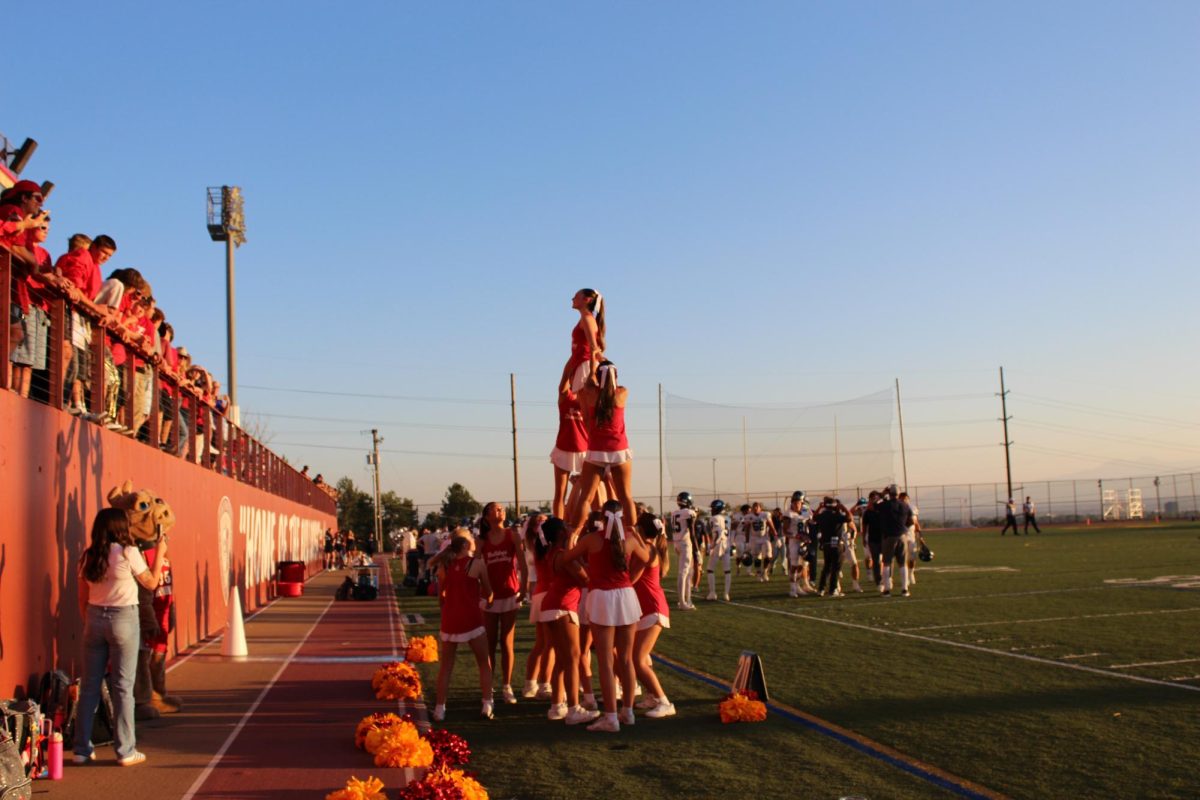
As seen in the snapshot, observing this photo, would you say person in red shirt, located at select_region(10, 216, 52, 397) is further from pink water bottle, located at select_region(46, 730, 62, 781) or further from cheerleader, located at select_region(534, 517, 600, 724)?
cheerleader, located at select_region(534, 517, 600, 724)

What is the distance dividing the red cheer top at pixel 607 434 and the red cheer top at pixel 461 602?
1431 mm

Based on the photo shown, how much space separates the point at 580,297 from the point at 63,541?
4770 millimetres

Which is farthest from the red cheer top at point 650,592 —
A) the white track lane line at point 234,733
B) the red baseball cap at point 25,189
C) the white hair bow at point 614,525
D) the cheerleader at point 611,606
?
the red baseball cap at point 25,189

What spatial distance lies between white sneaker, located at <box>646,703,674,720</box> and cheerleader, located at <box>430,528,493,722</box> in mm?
1370

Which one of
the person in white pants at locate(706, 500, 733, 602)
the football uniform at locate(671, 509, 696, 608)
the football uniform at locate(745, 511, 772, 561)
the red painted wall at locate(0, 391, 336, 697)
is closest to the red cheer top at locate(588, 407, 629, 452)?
the red painted wall at locate(0, 391, 336, 697)

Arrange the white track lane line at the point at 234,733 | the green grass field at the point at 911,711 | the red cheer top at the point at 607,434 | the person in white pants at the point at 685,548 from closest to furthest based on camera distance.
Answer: the green grass field at the point at 911,711, the white track lane line at the point at 234,733, the red cheer top at the point at 607,434, the person in white pants at the point at 685,548

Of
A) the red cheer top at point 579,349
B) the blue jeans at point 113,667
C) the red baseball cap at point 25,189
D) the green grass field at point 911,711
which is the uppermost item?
the red baseball cap at point 25,189

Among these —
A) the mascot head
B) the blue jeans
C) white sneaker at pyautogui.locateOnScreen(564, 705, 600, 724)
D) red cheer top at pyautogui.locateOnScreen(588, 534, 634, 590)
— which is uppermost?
the mascot head

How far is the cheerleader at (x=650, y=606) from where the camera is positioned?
9141mm

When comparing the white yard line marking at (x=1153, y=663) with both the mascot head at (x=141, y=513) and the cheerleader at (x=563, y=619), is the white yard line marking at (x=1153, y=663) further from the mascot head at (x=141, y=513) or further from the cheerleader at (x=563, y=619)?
the mascot head at (x=141, y=513)

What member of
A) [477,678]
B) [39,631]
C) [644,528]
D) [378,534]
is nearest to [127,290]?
[39,631]

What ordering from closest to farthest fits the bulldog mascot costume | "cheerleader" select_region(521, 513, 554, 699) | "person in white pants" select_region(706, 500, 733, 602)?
1. the bulldog mascot costume
2. "cheerleader" select_region(521, 513, 554, 699)
3. "person in white pants" select_region(706, 500, 733, 602)

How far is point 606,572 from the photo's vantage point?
8.82 metres

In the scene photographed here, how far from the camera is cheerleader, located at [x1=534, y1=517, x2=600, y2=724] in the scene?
9031 mm
